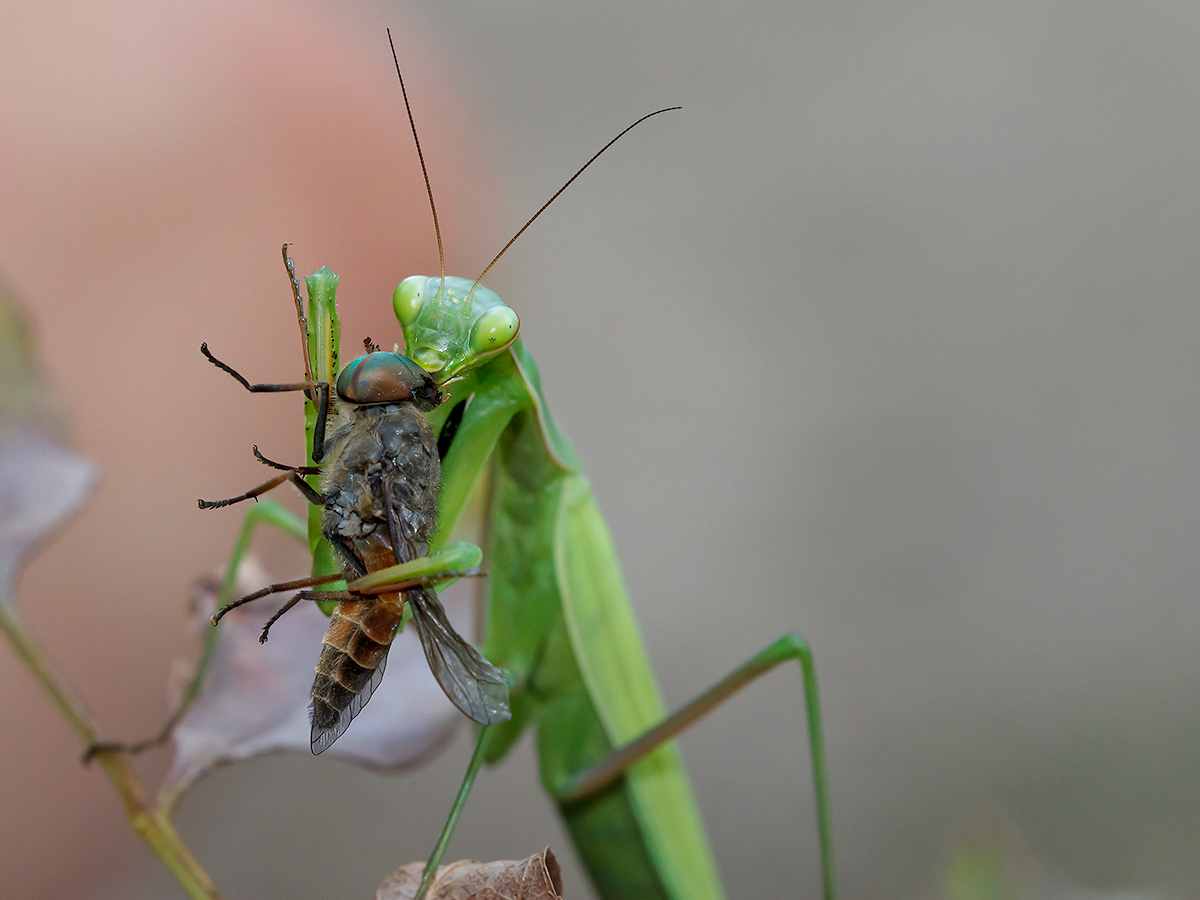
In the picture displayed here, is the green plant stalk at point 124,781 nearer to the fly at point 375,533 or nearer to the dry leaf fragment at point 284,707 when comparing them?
the dry leaf fragment at point 284,707

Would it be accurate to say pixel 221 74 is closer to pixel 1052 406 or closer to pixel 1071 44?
pixel 1052 406

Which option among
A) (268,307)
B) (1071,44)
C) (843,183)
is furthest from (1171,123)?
(268,307)

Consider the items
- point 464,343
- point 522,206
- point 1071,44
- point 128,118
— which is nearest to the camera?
point 464,343

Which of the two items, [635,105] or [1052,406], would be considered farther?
[635,105]

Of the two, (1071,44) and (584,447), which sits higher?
(1071,44)

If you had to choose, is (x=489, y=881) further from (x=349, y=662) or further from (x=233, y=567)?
(x=233, y=567)

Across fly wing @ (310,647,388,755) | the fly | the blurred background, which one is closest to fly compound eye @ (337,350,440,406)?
the fly

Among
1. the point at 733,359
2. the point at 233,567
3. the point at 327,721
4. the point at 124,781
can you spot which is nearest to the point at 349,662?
the point at 327,721
